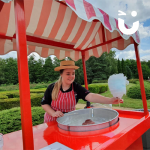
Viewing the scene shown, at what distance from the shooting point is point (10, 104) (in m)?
7.58

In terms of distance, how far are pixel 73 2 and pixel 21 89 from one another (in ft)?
2.48

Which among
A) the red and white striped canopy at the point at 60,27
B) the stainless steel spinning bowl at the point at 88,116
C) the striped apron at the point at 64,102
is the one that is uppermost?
the red and white striped canopy at the point at 60,27

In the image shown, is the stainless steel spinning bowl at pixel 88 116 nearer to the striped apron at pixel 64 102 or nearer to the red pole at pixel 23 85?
the striped apron at pixel 64 102

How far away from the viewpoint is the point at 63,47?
2.71 metres

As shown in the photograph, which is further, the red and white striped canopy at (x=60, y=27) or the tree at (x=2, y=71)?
the tree at (x=2, y=71)

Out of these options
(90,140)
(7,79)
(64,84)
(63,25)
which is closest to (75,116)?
(64,84)

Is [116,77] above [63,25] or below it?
below

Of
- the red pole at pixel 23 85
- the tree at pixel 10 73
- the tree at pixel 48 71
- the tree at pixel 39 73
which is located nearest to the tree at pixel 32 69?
the tree at pixel 39 73

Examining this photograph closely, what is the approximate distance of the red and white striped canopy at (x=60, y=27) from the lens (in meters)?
1.32

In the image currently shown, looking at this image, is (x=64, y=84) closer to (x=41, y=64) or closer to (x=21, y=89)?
(x=21, y=89)

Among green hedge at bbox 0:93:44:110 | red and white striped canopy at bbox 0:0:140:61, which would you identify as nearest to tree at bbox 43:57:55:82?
green hedge at bbox 0:93:44:110

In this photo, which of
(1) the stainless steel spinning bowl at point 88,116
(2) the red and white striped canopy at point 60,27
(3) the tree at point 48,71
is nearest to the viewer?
(2) the red and white striped canopy at point 60,27

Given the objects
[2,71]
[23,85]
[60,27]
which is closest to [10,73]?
[2,71]

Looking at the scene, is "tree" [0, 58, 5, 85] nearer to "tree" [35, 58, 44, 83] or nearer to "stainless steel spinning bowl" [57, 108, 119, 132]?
"tree" [35, 58, 44, 83]
